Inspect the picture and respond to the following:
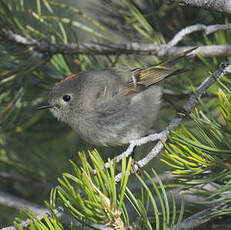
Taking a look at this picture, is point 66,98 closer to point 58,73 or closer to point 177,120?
point 58,73

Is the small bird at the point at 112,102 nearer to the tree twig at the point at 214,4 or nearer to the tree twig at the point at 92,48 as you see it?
the tree twig at the point at 92,48

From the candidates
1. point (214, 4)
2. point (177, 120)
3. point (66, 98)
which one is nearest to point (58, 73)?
point (66, 98)

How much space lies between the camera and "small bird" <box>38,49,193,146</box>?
1.54 m

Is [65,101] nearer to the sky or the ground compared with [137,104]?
nearer to the sky

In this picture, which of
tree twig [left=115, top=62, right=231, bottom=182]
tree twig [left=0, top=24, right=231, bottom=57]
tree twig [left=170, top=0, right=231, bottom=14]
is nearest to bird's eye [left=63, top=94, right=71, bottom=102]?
tree twig [left=0, top=24, right=231, bottom=57]

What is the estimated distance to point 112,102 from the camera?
5.41 feet

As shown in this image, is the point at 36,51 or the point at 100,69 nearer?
the point at 36,51

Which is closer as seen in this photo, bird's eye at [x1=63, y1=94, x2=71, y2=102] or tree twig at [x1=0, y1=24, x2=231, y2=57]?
tree twig at [x1=0, y1=24, x2=231, y2=57]

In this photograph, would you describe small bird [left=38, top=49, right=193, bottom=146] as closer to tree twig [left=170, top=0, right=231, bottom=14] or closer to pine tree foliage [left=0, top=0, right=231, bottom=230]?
pine tree foliage [left=0, top=0, right=231, bottom=230]

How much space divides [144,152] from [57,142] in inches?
38.1

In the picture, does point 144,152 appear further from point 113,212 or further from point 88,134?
point 113,212

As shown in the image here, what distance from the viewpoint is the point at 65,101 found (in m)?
1.75

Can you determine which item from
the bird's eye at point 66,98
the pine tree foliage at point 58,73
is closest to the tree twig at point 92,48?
the pine tree foliage at point 58,73

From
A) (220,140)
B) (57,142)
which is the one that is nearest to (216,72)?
(220,140)
